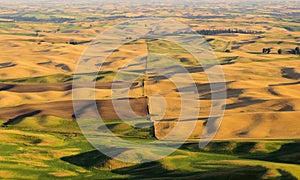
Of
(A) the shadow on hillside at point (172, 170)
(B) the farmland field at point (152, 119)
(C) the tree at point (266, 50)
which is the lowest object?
(C) the tree at point (266, 50)

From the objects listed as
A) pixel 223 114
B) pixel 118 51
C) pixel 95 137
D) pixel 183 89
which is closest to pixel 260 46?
pixel 118 51

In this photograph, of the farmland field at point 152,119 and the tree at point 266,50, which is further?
the tree at point 266,50

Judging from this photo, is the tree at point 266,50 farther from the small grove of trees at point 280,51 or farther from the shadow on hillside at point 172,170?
the shadow on hillside at point 172,170

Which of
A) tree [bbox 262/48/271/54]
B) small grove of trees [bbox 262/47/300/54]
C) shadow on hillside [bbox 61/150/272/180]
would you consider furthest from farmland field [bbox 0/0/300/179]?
tree [bbox 262/48/271/54]

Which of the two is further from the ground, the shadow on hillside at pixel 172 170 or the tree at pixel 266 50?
the shadow on hillside at pixel 172 170

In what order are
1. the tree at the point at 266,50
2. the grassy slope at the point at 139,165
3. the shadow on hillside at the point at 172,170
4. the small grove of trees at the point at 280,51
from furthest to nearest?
1. the tree at the point at 266,50
2. the small grove of trees at the point at 280,51
3. the grassy slope at the point at 139,165
4. the shadow on hillside at the point at 172,170

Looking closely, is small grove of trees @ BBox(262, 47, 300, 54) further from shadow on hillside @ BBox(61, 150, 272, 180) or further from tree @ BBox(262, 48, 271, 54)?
shadow on hillside @ BBox(61, 150, 272, 180)

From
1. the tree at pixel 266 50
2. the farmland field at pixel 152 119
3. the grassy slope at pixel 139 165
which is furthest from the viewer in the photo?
the tree at pixel 266 50

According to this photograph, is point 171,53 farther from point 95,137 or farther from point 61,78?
point 95,137

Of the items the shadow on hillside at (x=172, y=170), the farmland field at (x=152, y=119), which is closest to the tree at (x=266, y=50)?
the farmland field at (x=152, y=119)

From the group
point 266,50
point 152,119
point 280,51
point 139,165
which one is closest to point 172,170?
point 139,165

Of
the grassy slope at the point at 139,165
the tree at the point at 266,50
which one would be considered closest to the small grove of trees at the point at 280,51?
the tree at the point at 266,50

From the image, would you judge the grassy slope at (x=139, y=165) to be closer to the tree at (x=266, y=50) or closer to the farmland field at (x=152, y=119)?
the farmland field at (x=152, y=119)
